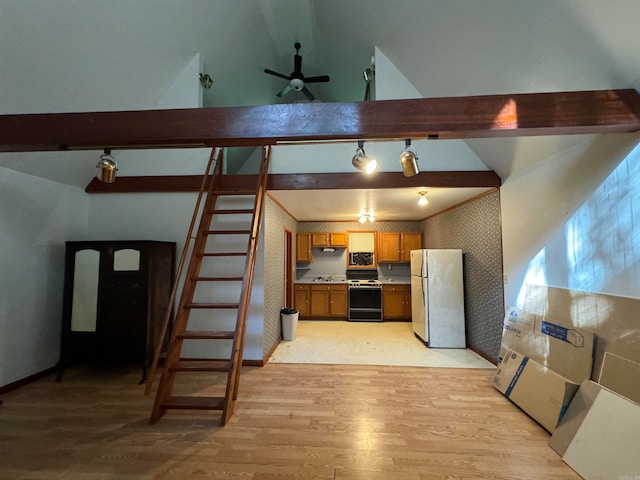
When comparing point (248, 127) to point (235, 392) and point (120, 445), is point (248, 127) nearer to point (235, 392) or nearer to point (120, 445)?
point (235, 392)

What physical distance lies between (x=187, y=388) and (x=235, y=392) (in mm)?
692

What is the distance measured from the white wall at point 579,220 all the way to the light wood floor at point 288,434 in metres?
1.25

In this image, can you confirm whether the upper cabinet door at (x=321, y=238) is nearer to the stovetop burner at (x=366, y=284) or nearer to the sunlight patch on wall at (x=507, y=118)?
the stovetop burner at (x=366, y=284)

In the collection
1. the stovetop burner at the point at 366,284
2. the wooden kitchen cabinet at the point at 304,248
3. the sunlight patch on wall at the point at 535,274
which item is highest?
the wooden kitchen cabinet at the point at 304,248

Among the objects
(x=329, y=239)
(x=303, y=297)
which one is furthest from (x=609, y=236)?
(x=303, y=297)

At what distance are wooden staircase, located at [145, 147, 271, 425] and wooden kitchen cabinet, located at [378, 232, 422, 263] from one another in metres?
3.44

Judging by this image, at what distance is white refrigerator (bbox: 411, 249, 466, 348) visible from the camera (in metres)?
3.99

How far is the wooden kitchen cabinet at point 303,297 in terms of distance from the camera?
573 centimetres

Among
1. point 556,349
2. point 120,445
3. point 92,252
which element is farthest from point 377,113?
point 92,252


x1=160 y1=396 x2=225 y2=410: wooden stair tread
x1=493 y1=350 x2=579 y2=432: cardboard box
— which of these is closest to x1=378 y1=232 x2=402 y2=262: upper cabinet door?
x1=493 y1=350 x2=579 y2=432: cardboard box

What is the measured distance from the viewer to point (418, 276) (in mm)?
→ 4359

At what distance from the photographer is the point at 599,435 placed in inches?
65.9

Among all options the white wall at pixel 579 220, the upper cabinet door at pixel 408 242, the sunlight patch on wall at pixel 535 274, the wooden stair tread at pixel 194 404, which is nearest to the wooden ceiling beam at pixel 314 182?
the white wall at pixel 579 220

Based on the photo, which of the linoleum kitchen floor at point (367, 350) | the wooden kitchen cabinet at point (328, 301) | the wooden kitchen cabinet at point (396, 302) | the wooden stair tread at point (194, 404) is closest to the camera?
the wooden stair tread at point (194, 404)
